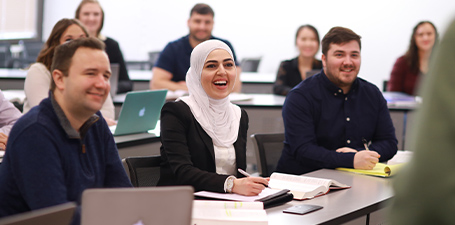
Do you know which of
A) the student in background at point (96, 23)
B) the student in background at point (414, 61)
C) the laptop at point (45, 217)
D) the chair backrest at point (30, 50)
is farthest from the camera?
the chair backrest at point (30, 50)

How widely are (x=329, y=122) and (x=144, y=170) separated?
3.35 feet

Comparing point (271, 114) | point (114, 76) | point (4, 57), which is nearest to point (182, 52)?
point (114, 76)

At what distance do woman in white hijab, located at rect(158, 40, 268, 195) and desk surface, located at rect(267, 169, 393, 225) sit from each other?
389 mm

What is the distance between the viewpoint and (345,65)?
112 inches

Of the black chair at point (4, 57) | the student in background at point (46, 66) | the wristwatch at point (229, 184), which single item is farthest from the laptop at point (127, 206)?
the black chair at point (4, 57)

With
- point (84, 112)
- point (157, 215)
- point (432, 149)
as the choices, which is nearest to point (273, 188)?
point (84, 112)

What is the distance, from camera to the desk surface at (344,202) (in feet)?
6.00

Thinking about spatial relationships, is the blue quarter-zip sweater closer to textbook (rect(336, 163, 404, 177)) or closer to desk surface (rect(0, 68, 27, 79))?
textbook (rect(336, 163, 404, 177))

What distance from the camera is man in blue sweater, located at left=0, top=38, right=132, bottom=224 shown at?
1618mm

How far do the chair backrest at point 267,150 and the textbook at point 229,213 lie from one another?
43.0 inches

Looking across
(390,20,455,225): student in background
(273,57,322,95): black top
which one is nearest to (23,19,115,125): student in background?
(273,57,322,95): black top

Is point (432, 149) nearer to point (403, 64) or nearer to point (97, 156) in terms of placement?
point (97, 156)

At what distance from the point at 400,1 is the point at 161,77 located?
5138 millimetres

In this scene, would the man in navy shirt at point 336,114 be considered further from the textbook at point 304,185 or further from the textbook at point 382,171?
the textbook at point 304,185
